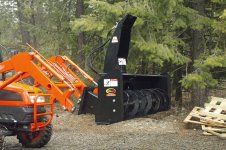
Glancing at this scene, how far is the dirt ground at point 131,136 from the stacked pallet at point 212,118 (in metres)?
0.27

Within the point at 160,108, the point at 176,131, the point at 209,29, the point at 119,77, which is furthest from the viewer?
the point at 209,29

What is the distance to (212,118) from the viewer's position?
1233 cm

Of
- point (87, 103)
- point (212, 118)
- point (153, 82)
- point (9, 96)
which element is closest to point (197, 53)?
point (212, 118)

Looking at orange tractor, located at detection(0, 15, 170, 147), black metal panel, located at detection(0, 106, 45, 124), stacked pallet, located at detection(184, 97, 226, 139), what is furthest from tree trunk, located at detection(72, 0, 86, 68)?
black metal panel, located at detection(0, 106, 45, 124)

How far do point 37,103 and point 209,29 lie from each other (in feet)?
27.3

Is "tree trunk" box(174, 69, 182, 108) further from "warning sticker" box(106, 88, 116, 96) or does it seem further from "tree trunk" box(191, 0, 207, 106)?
"warning sticker" box(106, 88, 116, 96)

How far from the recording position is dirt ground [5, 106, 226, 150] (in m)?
9.77

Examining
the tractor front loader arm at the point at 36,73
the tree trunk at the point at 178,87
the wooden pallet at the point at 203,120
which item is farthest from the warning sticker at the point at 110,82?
the tree trunk at the point at 178,87

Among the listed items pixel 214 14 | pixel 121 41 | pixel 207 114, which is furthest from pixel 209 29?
pixel 121 41

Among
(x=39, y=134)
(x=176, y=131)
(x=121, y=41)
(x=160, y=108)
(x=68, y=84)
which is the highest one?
(x=121, y=41)

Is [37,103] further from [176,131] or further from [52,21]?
[52,21]

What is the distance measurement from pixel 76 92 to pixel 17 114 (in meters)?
1.86

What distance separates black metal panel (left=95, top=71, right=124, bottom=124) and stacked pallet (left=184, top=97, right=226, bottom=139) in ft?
17.7

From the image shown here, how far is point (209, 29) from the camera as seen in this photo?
14828 mm
